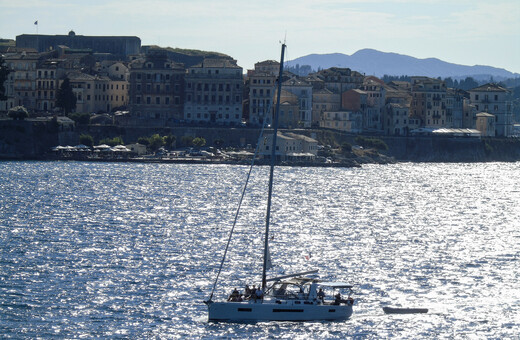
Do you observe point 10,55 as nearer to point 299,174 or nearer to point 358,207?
point 299,174

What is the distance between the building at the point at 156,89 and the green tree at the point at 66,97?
905 centimetres

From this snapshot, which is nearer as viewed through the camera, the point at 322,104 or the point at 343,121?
the point at 343,121

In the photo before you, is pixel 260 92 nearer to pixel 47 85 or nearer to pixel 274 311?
pixel 47 85

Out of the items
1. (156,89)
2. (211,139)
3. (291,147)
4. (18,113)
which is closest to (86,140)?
(18,113)

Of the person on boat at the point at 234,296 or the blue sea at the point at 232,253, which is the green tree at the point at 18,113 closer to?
the blue sea at the point at 232,253

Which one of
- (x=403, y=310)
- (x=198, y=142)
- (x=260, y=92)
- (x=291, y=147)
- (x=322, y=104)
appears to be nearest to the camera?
(x=403, y=310)

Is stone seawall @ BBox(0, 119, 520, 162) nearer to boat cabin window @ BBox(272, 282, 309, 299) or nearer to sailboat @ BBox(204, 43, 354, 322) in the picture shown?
boat cabin window @ BBox(272, 282, 309, 299)

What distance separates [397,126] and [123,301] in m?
143

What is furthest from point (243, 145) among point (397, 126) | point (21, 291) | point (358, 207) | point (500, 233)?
point (21, 291)

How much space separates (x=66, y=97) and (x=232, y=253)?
103 meters

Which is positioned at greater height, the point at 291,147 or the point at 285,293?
the point at 291,147

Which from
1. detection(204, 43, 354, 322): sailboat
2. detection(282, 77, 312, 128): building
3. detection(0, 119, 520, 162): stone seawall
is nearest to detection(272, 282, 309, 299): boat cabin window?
A: detection(204, 43, 354, 322): sailboat

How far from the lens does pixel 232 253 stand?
76.4 meters

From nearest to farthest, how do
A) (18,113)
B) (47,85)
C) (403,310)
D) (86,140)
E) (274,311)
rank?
(274,311) → (403,310) → (18,113) → (86,140) → (47,85)
